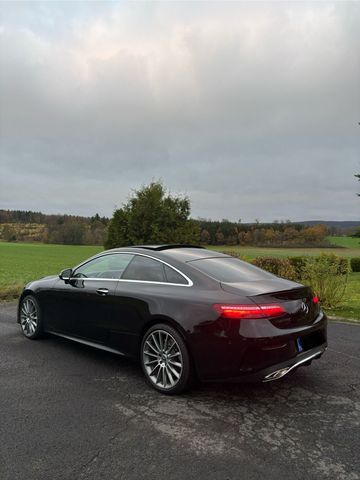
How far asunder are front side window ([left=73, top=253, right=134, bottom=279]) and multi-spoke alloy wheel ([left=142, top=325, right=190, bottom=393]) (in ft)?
3.39

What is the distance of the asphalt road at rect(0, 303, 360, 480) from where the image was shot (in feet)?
9.05

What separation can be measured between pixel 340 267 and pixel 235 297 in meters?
7.12

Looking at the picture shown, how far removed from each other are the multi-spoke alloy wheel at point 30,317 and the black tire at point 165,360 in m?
2.38

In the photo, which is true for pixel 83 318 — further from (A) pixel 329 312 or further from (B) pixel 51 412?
(A) pixel 329 312

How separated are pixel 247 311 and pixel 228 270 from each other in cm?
92

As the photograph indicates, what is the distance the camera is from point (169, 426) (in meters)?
3.37

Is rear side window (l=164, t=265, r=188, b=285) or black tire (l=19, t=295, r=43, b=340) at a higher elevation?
rear side window (l=164, t=265, r=188, b=285)

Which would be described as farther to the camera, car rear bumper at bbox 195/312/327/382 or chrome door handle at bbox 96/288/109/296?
chrome door handle at bbox 96/288/109/296

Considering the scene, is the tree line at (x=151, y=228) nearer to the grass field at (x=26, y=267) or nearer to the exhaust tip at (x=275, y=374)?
the grass field at (x=26, y=267)

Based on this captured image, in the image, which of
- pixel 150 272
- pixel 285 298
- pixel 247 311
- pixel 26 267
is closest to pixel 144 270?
pixel 150 272

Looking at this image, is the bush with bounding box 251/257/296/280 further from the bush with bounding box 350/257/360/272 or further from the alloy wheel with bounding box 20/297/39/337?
the bush with bounding box 350/257/360/272

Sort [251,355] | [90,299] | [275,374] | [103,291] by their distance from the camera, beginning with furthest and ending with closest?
[90,299] < [103,291] < [275,374] < [251,355]

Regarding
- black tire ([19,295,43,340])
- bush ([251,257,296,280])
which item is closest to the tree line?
bush ([251,257,296,280])

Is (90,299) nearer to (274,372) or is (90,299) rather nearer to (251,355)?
(251,355)
